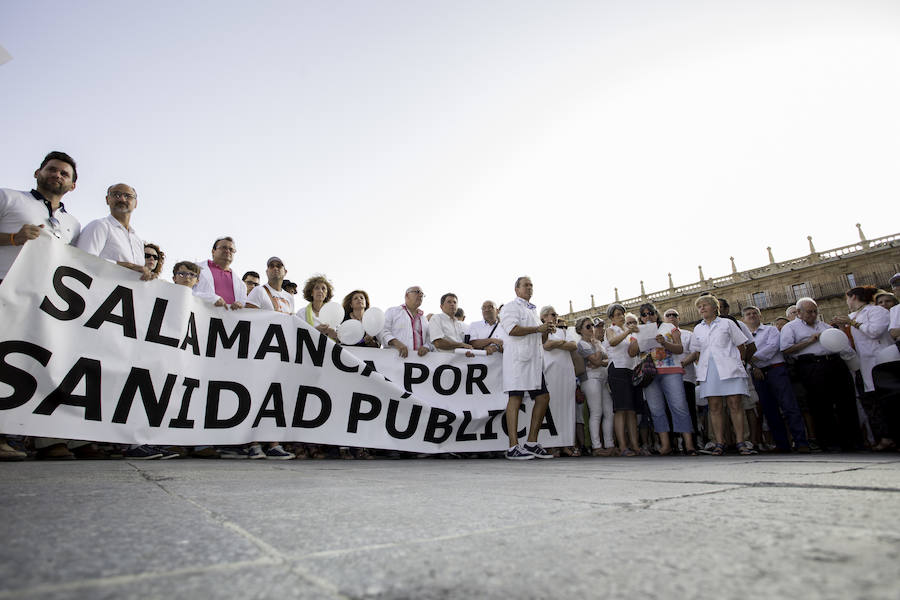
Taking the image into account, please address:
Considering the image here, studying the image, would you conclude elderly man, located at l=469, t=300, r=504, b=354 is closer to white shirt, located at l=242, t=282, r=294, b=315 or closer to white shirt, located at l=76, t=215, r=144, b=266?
white shirt, located at l=242, t=282, r=294, b=315

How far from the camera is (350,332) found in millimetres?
5480

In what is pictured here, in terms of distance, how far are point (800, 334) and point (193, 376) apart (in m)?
6.33

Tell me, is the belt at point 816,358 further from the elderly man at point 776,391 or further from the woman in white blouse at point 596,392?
the woman in white blouse at point 596,392

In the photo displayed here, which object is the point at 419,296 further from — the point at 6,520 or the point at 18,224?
the point at 6,520

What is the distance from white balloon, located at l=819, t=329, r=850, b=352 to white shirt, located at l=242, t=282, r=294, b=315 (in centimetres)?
589

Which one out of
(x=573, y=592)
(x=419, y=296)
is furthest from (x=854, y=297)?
(x=573, y=592)

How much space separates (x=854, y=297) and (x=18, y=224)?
25.7ft

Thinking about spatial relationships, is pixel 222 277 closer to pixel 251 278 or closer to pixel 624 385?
pixel 251 278

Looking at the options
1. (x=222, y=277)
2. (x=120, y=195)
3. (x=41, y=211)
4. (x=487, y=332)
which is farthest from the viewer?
(x=487, y=332)

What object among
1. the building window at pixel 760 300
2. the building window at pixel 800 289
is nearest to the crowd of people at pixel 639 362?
the building window at pixel 800 289

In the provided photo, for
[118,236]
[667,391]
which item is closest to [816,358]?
[667,391]

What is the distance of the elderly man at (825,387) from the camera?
5.31 meters

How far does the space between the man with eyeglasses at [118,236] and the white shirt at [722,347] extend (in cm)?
553

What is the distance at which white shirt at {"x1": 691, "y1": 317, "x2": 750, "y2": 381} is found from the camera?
207 inches
